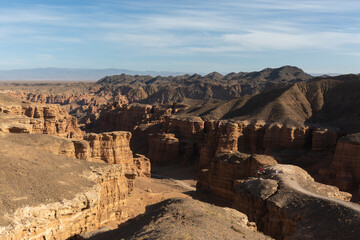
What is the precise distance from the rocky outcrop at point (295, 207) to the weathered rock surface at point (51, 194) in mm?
10394

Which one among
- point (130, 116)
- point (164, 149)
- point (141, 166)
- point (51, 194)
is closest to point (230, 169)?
point (141, 166)

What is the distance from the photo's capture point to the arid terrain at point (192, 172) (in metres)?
17.0

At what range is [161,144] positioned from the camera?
61312 millimetres

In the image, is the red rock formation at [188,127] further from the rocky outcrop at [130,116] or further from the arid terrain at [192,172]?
the rocky outcrop at [130,116]

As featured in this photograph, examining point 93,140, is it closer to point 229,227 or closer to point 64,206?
point 64,206

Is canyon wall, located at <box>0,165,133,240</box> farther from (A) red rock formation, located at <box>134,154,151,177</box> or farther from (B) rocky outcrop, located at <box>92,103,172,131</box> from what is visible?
(B) rocky outcrop, located at <box>92,103,172,131</box>

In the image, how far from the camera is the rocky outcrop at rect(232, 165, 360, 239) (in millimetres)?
20469

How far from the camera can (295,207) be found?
2281 cm

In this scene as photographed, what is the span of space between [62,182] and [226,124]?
39.7 meters

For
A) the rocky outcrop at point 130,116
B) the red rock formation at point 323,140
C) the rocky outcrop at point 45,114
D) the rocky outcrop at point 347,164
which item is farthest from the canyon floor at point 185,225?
the rocky outcrop at point 130,116

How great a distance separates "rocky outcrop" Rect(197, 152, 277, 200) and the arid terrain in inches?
4.2

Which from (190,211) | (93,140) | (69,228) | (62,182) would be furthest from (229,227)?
(93,140)

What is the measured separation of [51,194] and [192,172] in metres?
38.4

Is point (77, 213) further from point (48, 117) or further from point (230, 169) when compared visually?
point (48, 117)
